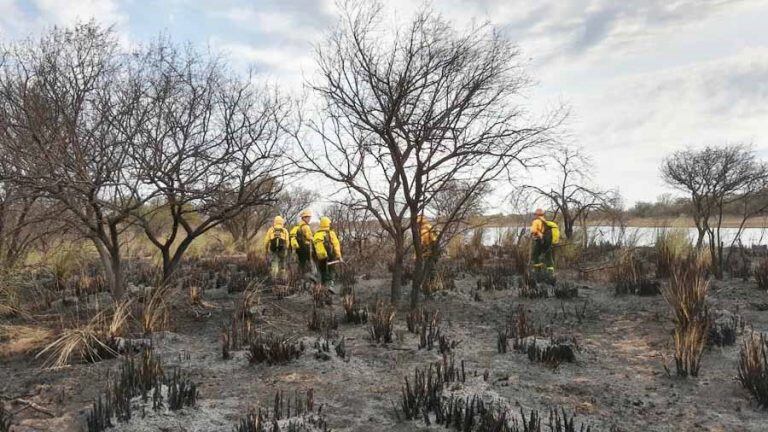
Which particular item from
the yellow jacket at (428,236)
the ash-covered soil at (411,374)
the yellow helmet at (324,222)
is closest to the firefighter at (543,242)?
the yellow jacket at (428,236)

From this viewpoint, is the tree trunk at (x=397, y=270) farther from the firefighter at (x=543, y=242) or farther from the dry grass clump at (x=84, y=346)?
the firefighter at (x=543, y=242)

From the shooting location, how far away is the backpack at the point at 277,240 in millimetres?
10633

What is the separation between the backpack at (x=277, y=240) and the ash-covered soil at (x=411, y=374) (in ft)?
11.2

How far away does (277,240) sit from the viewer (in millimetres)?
10609

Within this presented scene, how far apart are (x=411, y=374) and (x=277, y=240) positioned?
6219mm

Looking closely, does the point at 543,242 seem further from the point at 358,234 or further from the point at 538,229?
the point at 358,234

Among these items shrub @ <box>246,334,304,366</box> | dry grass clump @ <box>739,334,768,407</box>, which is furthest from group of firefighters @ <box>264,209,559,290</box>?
dry grass clump @ <box>739,334,768,407</box>

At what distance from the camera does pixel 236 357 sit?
5.36 metres

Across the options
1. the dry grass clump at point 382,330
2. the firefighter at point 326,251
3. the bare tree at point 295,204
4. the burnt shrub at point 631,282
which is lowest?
the dry grass clump at point 382,330

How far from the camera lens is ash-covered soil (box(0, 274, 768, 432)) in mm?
3947

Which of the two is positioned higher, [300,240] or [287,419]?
[300,240]

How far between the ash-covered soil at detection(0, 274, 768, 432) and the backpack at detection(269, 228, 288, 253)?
134 inches

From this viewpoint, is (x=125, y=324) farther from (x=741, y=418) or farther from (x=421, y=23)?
(x=741, y=418)

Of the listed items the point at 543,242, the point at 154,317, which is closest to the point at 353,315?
the point at 154,317
